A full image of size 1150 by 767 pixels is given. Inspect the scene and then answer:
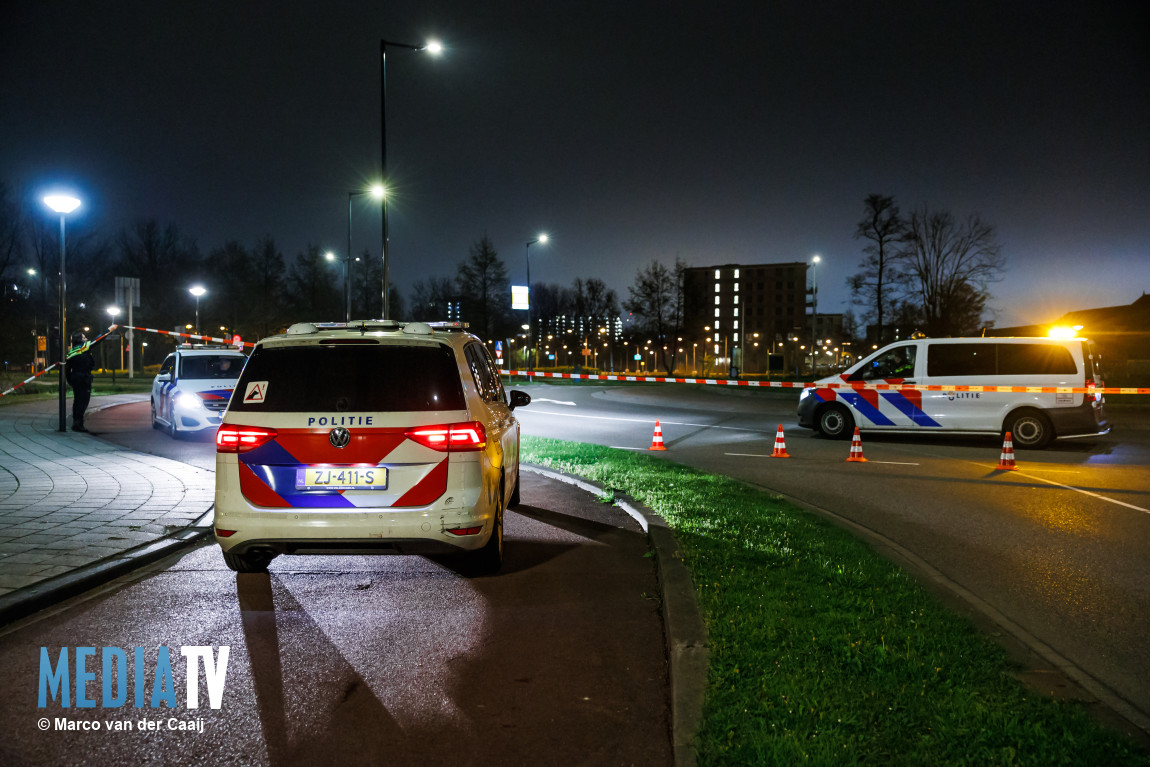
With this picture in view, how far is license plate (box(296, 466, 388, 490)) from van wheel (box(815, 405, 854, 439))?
1258 centimetres

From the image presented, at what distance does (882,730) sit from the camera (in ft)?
11.0

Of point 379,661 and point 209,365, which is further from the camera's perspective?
point 209,365

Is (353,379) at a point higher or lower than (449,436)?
higher

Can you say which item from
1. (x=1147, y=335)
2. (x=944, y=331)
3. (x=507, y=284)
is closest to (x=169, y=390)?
(x=944, y=331)

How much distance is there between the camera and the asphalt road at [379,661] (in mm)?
3355

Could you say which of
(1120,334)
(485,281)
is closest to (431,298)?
(485,281)

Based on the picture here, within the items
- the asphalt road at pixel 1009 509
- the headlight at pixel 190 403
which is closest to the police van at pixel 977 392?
the asphalt road at pixel 1009 509

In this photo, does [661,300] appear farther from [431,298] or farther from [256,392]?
[256,392]

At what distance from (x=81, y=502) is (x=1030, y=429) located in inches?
596

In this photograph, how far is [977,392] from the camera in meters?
14.7

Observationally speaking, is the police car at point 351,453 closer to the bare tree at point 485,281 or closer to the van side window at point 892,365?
the van side window at point 892,365

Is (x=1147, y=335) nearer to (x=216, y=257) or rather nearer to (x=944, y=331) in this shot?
(x=944, y=331)

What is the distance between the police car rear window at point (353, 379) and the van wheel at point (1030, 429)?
12762 mm

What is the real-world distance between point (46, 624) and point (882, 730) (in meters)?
4.84
